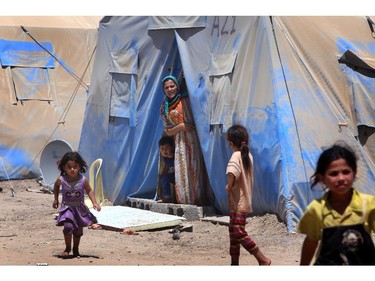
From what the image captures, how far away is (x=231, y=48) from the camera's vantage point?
9266 millimetres

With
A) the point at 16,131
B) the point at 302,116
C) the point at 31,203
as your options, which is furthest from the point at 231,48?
the point at 16,131

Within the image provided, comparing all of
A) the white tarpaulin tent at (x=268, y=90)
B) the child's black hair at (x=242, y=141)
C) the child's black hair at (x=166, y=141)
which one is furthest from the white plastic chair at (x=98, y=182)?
the child's black hair at (x=242, y=141)

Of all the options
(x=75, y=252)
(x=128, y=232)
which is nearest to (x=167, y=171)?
(x=128, y=232)

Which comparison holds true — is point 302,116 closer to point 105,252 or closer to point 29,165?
point 105,252

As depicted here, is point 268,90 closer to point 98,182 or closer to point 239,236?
point 239,236

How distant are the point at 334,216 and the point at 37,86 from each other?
11465mm

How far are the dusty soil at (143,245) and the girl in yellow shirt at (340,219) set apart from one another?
2.77 metres

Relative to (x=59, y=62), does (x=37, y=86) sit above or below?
below

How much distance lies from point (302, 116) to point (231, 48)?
124 cm

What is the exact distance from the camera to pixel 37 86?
1506cm

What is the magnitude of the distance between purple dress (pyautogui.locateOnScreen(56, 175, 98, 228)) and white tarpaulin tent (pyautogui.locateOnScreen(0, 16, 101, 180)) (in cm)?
740

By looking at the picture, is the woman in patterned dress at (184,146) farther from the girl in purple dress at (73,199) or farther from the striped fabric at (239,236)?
the striped fabric at (239,236)

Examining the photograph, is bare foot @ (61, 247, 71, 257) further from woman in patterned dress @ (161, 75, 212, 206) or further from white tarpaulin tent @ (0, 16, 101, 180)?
white tarpaulin tent @ (0, 16, 101, 180)

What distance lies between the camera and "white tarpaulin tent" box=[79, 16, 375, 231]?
27.9ft
